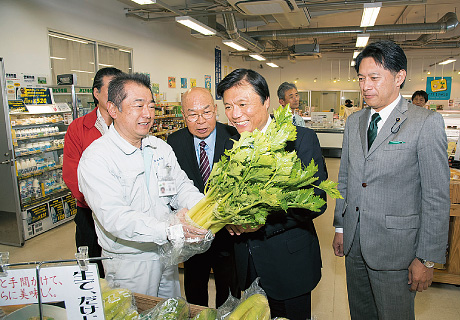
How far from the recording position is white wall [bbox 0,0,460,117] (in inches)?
204

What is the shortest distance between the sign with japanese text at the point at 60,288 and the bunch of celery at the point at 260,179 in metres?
0.50

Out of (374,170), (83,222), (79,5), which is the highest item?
(79,5)

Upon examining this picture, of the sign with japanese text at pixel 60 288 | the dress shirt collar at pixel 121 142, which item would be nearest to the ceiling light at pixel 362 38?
the dress shirt collar at pixel 121 142

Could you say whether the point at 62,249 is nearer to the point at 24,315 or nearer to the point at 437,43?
the point at 24,315

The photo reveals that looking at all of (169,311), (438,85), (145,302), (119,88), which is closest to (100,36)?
(119,88)

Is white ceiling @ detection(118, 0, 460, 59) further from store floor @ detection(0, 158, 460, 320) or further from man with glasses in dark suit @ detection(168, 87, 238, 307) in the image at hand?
store floor @ detection(0, 158, 460, 320)

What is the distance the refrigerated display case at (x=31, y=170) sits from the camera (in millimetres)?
4520

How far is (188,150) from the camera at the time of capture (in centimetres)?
235

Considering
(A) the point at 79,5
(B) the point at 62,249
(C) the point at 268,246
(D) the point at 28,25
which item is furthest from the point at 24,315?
(A) the point at 79,5

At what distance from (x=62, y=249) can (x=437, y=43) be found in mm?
14335

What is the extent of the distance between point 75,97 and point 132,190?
4588 mm

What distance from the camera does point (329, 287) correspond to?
11.0ft

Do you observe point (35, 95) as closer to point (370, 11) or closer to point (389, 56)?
point (389, 56)

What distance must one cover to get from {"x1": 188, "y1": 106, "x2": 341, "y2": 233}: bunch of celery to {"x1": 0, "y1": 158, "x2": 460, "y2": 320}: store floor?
4.15 feet
